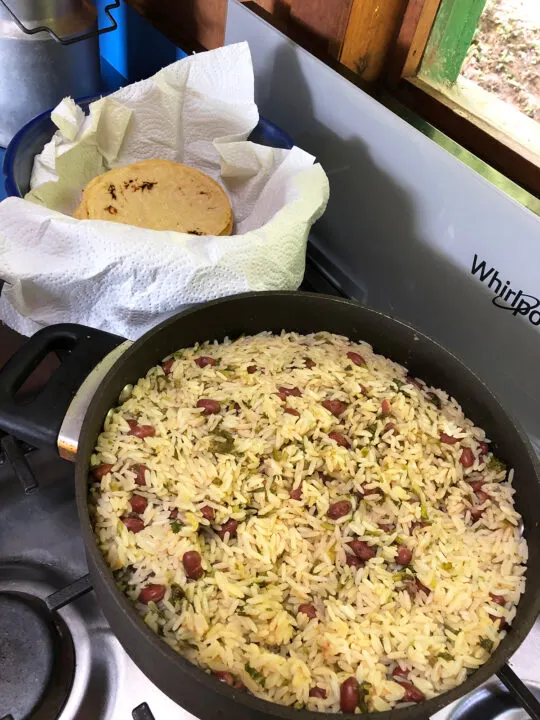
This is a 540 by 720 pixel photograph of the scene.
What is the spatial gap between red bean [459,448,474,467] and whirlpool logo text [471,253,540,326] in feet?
0.74

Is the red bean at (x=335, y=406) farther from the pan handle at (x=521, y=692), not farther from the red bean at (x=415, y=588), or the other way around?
the pan handle at (x=521, y=692)

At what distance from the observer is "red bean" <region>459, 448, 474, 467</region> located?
0.82 meters

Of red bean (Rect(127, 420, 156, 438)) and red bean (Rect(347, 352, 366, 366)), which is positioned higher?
red bean (Rect(347, 352, 366, 366))

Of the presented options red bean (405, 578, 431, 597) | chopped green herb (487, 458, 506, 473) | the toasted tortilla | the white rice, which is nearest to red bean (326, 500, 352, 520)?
the white rice

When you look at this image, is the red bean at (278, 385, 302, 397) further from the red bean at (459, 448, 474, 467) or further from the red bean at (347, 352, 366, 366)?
the red bean at (459, 448, 474, 467)

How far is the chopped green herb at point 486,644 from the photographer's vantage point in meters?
0.66

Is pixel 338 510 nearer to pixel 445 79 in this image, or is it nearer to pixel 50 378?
pixel 50 378

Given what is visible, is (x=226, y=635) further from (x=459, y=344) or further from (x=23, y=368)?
(x=459, y=344)

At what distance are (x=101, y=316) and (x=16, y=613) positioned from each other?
425 millimetres

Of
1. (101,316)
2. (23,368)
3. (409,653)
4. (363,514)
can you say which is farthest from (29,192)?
(409,653)

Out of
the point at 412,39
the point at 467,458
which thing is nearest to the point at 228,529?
the point at 467,458

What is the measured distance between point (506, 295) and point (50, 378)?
0.66m

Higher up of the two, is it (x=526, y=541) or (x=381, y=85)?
(x=381, y=85)

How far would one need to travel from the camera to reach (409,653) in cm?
65
